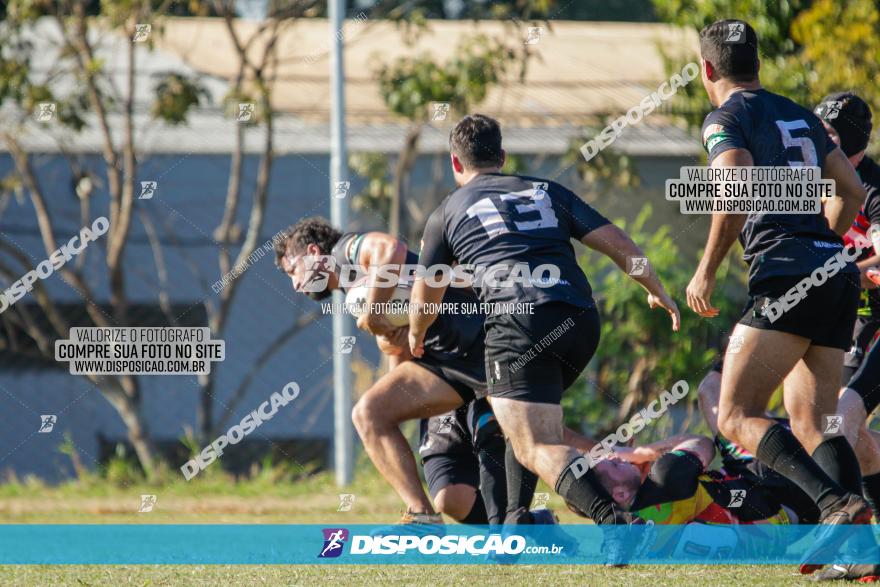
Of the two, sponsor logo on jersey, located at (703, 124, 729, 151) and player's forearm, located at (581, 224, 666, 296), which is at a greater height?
sponsor logo on jersey, located at (703, 124, 729, 151)

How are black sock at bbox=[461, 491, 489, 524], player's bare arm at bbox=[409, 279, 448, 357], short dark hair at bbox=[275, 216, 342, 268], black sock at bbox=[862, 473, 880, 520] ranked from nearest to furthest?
player's bare arm at bbox=[409, 279, 448, 357] → black sock at bbox=[862, 473, 880, 520] → black sock at bbox=[461, 491, 489, 524] → short dark hair at bbox=[275, 216, 342, 268]

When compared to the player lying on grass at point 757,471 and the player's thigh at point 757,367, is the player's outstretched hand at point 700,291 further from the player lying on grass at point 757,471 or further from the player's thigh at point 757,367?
the player lying on grass at point 757,471

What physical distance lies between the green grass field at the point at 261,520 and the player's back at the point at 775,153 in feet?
4.04

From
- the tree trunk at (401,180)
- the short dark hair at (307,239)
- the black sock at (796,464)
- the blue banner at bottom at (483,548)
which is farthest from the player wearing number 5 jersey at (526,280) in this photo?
the tree trunk at (401,180)

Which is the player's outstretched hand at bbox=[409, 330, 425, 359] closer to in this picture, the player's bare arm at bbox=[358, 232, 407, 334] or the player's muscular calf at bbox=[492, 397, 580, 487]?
the player's bare arm at bbox=[358, 232, 407, 334]

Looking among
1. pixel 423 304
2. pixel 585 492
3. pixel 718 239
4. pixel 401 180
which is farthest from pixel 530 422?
pixel 401 180

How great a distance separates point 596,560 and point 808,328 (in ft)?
4.60

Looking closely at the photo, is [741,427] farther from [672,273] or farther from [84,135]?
[84,135]

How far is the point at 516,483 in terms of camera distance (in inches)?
197

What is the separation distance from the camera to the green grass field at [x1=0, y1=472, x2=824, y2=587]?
4.61 metres

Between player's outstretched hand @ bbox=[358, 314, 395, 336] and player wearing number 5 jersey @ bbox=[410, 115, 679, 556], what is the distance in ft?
1.88

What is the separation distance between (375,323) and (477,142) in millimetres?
1092

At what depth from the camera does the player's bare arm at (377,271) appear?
545 cm

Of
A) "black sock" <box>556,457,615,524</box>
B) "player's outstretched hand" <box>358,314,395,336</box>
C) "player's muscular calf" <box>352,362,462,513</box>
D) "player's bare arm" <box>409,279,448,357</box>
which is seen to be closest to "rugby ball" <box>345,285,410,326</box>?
"player's outstretched hand" <box>358,314,395,336</box>
